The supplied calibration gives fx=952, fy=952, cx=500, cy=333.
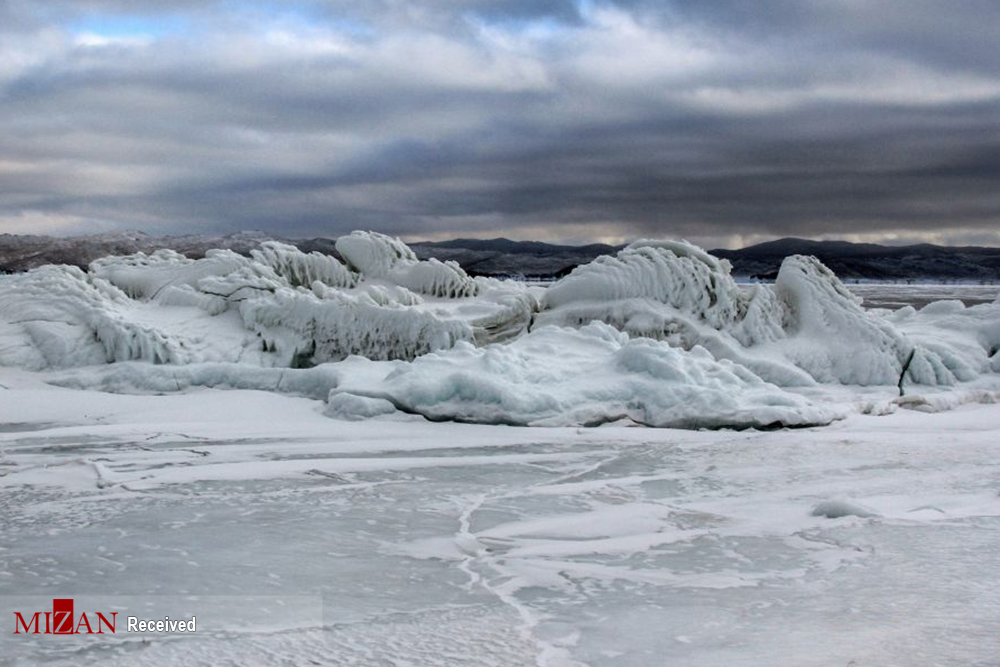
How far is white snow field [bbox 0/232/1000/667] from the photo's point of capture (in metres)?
Answer: 3.12

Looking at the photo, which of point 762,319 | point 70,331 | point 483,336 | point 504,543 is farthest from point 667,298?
point 504,543

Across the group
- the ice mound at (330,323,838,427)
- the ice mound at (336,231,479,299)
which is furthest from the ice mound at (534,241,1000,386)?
the ice mound at (330,323,838,427)

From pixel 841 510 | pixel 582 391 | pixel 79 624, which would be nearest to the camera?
pixel 79 624

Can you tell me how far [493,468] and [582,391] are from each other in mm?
1946

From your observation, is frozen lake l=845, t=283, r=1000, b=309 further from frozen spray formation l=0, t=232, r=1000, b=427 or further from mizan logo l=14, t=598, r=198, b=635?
mizan logo l=14, t=598, r=198, b=635

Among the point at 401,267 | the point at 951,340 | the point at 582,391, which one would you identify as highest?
the point at 401,267

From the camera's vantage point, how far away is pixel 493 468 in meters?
5.95

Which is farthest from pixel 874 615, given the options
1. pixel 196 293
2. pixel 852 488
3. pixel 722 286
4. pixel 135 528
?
pixel 196 293

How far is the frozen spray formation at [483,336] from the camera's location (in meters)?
7.61

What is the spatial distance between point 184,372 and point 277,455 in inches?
127

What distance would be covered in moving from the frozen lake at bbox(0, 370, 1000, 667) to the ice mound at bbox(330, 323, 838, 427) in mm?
235

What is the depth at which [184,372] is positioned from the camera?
9.03m

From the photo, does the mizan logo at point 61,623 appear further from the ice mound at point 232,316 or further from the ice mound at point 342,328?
the ice mound at point 342,328

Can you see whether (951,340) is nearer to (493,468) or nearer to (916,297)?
(493,468)
